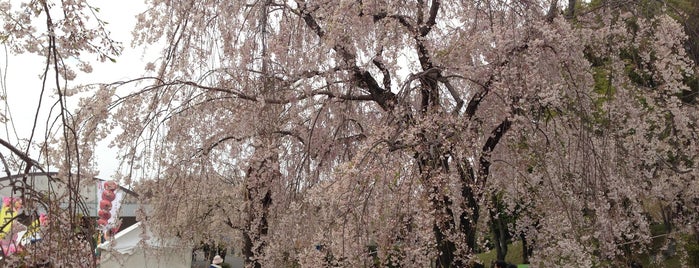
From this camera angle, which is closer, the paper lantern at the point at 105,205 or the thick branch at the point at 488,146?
the thick branch at the point at 488,146

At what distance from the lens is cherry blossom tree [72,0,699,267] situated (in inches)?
158

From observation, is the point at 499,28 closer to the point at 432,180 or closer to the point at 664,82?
the point at 432,180

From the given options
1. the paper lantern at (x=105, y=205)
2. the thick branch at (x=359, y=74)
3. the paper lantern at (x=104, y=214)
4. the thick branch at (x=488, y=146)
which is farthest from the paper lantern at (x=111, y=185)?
the paper lantern at (x=105, y=205)

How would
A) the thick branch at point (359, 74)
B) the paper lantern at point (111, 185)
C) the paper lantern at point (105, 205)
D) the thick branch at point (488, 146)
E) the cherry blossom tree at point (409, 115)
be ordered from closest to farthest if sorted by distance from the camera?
the cherry blossom tree at point (409, 115) < the thick branch at point (488, 146) < the thick branch at point (359, 74) < the paper lantern at point (111, 185) < the paper lantern at point (105, 205)

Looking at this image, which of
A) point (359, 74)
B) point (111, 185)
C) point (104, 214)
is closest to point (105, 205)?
point (104, 214)

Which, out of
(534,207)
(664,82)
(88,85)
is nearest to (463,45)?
(664,82)

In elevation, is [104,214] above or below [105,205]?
below

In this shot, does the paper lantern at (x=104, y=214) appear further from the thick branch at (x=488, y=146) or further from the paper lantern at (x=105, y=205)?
the thick branch at (x=488, y=146)

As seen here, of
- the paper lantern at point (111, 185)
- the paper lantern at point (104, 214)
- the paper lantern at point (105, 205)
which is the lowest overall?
the paper lantern at point (111, 185)

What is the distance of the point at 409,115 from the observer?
162 inches

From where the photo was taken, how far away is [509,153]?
5500mm

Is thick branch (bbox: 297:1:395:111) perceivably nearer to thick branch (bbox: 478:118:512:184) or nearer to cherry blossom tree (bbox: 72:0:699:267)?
cherry blossom tree (bbox: 72:0:699:267)

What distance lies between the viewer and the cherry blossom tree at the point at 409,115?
4.02 metres

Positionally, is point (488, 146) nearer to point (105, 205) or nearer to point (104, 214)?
point (104, 214)
